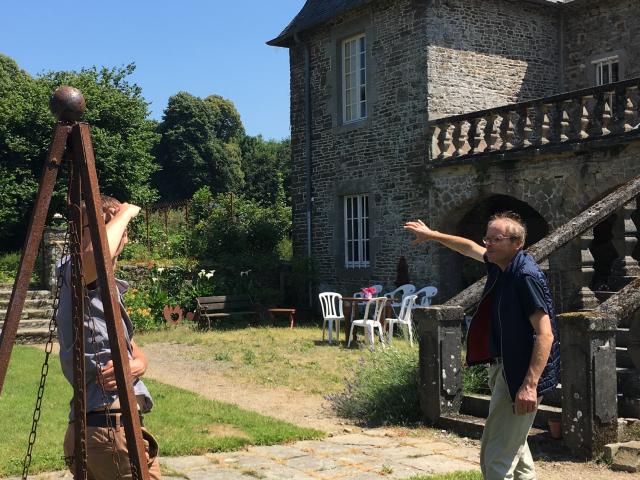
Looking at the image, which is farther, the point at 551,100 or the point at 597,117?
the point at 551,100

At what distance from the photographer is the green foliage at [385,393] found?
24.2 feet

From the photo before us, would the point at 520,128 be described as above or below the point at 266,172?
below

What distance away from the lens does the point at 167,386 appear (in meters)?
9.32

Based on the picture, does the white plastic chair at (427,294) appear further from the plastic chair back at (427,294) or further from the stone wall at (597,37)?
the stone wall at (597,37)

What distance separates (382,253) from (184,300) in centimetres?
432

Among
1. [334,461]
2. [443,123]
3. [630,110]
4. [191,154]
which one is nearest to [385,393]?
[334,461]

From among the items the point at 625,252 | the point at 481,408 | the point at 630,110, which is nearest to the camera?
the point at 481,408

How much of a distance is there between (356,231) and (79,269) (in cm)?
1478

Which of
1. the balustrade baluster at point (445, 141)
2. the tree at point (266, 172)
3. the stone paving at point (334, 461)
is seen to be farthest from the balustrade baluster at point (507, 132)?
the tree at point (266, 172)

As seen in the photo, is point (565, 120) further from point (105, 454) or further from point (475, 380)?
point (105, 454)

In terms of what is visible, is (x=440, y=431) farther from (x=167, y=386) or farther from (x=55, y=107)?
(x=55, y=107)

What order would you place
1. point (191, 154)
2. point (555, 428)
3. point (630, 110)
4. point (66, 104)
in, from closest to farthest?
point (66, 104)
point (555, 428)
point (630, 110)
point (191, 154)

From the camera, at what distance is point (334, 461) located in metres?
5.91

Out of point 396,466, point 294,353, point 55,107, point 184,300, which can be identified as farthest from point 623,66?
point 55,107
